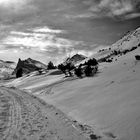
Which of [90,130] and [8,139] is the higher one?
[8,139]

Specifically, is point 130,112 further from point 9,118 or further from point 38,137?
point 9,118

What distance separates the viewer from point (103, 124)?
8.55m

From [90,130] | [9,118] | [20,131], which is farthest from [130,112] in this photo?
[9,118]

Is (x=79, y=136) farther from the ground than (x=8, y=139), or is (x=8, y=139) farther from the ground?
(x=8, y=139)

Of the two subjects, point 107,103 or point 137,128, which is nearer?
point 137,128

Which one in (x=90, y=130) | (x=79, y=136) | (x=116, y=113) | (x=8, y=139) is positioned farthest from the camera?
(x=116, y=113)

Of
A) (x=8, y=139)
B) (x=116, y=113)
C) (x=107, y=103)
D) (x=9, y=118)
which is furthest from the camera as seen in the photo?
(x=107, y=103)

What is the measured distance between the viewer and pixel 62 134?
766cm

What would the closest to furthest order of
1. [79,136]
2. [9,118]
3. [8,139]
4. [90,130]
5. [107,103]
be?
[8,139] < [79,136] < [90,130] < [9,118] < [107,103]

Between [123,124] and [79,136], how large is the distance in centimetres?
210

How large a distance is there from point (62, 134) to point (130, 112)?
11.9ft

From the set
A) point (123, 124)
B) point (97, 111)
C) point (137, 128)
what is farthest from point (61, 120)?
point (137, 128)

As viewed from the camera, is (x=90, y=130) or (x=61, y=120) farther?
(x=61, y=120)

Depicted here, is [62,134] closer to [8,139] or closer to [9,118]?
[8,139]
